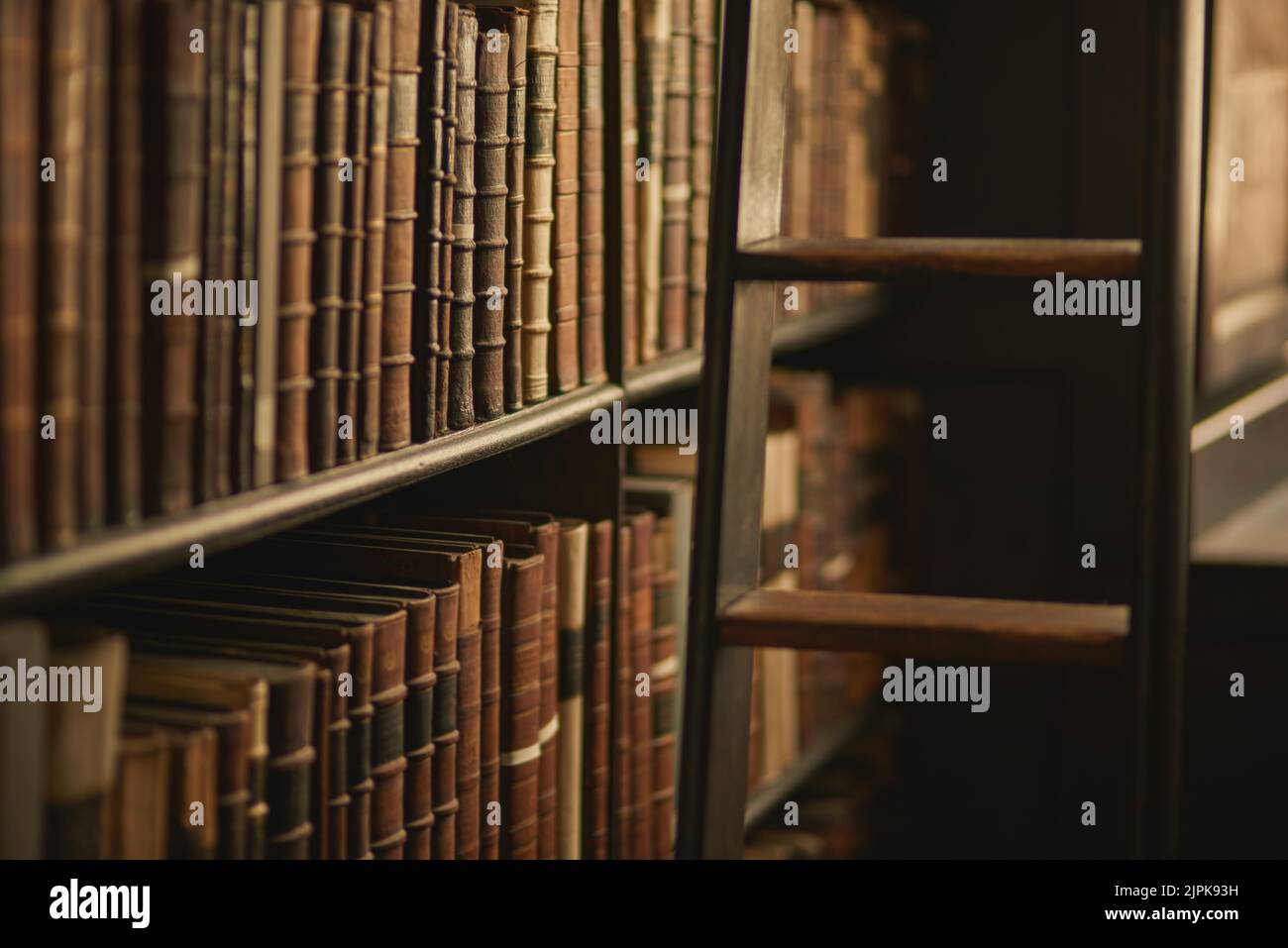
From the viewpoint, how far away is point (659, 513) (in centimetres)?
152

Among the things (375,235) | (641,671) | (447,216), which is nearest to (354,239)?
(375,235)

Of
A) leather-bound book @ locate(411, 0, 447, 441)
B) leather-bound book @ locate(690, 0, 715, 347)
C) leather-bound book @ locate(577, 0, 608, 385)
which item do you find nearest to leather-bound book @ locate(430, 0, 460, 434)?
leather-bound book @ locate(411, 0, 447, 441)

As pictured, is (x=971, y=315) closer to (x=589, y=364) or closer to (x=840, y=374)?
(x=840, y=374)

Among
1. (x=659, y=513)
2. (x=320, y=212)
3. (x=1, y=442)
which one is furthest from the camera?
(x=659, y=513)

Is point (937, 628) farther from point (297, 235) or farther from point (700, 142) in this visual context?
point (700, 142)

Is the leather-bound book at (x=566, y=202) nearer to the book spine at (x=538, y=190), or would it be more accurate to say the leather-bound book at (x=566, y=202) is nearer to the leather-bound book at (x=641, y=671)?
the book spine at (x=538, y=190)

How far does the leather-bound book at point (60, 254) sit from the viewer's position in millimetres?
717

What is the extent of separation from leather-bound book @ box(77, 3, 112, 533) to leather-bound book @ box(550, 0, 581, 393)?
0.52 meters

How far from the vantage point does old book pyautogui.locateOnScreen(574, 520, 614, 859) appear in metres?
1.34

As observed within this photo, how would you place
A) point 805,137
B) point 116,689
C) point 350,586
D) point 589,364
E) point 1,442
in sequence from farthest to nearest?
point 805,137 → point 589,364 → point 350,586 → point 116,689 → point 1,442

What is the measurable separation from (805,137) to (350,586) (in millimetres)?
926

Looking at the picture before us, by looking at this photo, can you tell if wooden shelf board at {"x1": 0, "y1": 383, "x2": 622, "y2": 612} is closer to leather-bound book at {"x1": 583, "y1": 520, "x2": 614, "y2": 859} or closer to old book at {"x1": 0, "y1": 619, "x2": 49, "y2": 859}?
old book at {"x1": 0, "y1": 619, "x2": 49, "y2": 859}

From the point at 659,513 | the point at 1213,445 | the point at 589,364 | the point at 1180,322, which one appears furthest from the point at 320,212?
the point at 1213,445
